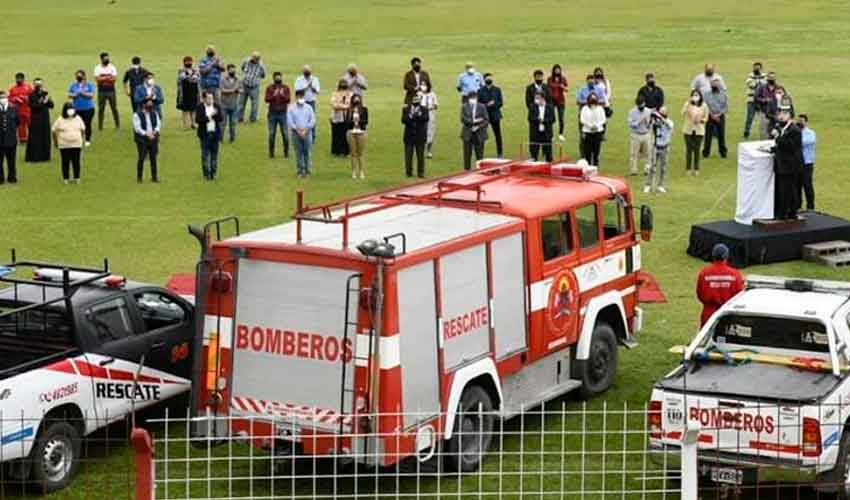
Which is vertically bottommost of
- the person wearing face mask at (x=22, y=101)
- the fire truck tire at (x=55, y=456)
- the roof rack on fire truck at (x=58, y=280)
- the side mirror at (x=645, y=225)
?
the fire truck tire at (x=55, y=456)

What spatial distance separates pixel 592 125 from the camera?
3048 cm

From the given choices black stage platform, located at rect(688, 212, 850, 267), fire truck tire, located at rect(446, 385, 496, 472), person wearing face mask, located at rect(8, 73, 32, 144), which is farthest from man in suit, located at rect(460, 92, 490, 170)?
fire truck tire, located at rect(446, 385, 496, 472)

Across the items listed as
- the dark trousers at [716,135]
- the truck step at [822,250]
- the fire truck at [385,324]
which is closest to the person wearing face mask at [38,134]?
the dark trousers at [716,135]

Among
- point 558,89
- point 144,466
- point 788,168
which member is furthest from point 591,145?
point 144,466

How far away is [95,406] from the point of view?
1448 centimetres

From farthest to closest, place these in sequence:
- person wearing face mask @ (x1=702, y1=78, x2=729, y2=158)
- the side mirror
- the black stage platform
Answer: person wearing face mask @ (x1=702, y1=78, x2=729, y2=158), the black stage platform, the side mirror

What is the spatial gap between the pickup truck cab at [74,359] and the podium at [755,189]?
10.3 metres

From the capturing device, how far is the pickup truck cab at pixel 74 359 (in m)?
13.6

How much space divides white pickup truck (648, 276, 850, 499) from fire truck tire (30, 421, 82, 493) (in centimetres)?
480

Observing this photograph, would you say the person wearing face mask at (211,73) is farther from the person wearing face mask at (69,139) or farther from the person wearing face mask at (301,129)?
the person wearing face mask at (69,139)

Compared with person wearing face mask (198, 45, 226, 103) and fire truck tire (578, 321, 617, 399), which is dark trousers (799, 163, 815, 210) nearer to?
fire truck tire (578, 321, 617, 399)

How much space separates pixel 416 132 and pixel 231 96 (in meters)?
5.73

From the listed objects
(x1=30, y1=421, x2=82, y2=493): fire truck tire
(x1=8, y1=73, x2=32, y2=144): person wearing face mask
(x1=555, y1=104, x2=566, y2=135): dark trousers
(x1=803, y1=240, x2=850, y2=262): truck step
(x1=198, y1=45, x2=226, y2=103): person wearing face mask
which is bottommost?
(x1=30, y1=421, x2=82, y2=493): fire truck tire

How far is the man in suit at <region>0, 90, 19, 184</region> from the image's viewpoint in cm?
2975
